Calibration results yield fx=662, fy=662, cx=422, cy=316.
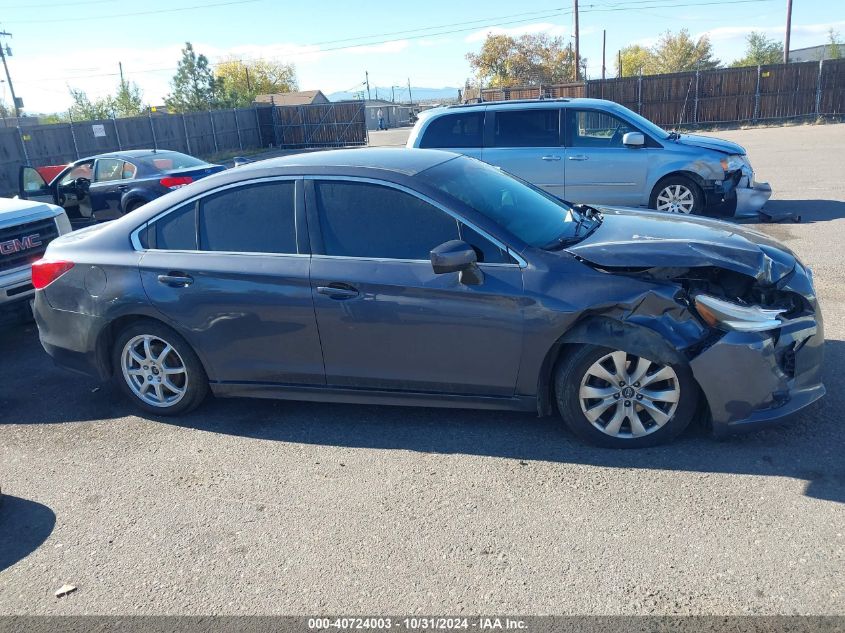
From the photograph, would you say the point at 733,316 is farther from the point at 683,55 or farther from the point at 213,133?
the point at 683,55

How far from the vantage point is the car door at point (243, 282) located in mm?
4156

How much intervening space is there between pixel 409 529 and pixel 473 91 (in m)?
43.6

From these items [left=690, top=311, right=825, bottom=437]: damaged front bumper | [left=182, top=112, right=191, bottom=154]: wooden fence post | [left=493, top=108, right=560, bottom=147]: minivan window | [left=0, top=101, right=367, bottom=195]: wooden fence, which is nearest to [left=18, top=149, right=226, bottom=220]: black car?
[left=493, top=108, right=560, bottom=147]: minivan window

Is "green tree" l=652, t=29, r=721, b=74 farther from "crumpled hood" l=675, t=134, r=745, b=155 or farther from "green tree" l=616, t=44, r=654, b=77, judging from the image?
"crumpled hood" l=675, t=134, r=745, b=155

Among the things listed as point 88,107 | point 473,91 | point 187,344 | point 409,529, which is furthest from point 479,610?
point 88,107

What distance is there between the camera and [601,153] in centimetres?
950

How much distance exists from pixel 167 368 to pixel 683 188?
300 inches

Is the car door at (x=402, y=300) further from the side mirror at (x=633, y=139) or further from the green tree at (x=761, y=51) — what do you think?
the green tree at (x=761, y=51)

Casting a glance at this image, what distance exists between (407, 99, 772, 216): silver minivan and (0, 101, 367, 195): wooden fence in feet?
60.7

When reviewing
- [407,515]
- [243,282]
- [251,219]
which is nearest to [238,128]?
[251,219]

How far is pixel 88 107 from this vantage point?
45.8 meters

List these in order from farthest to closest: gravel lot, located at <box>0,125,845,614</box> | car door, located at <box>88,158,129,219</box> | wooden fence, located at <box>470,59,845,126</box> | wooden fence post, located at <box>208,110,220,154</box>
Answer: wooden fence post, located at <box>208,110,220,154</box> → wooden fence, located at <box>470,59,845,126</box> → car door, located at <box>88,158,129,219</box> → gravel lot, located at <box>0,125,845,614</box>

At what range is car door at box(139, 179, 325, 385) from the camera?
4156 millimetres

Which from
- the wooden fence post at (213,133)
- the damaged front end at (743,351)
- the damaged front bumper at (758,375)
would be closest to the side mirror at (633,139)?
the damaged front end at (743,351)
